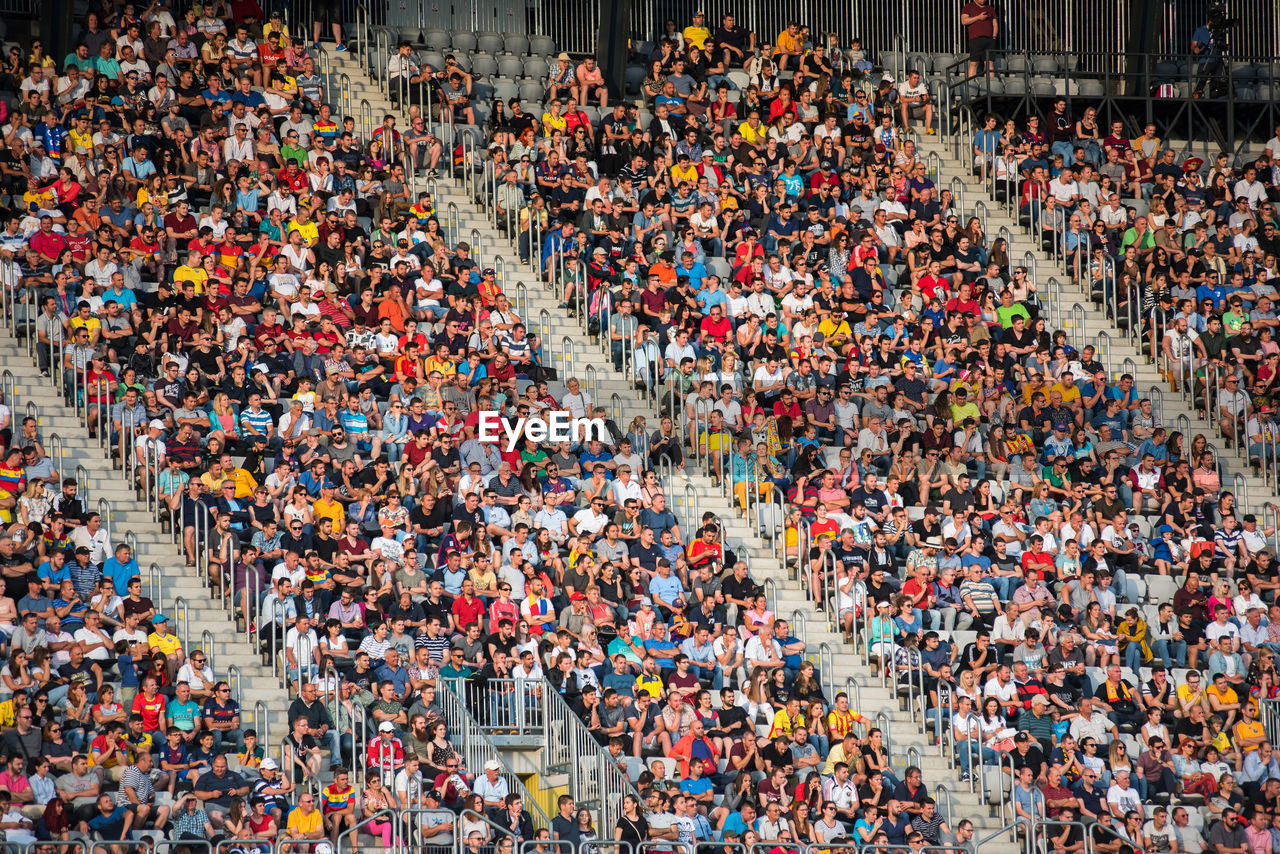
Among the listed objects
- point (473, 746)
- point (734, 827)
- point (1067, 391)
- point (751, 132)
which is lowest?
point (734, 827)

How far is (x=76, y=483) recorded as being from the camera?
1930 centimetres

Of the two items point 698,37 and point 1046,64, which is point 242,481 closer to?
point 698,37

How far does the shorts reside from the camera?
29.3m

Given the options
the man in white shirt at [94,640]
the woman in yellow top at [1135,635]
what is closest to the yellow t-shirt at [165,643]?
the man in white shirt at [94,640]

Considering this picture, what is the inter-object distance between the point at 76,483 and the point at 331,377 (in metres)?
3.15

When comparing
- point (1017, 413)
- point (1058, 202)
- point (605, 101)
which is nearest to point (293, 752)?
point (1017, 413)

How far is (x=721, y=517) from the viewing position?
2138 cm

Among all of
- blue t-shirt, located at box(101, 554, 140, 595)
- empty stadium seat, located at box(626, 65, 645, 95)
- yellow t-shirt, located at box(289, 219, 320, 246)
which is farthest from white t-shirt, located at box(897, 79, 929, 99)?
blue t-shirt, located at box(101, 554, 140, 595)

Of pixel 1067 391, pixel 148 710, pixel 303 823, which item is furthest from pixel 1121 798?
pixel 148 710

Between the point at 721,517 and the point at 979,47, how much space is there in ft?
37.5

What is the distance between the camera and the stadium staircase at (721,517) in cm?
1833

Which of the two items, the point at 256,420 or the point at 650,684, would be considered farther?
the point at 256,420

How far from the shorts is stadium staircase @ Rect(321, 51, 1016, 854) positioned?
873 centimetres

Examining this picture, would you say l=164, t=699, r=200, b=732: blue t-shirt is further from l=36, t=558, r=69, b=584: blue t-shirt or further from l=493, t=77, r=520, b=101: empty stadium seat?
l=493, t=77, r=520, b=101: empty stadium seat
